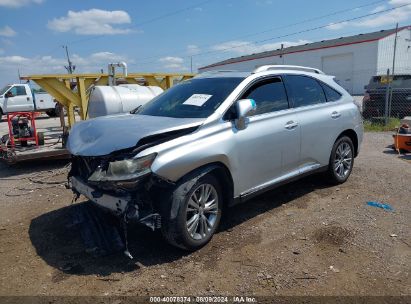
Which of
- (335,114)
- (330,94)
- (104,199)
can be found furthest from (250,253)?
(330,94)

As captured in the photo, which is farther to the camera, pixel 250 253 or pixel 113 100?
pixel 113 100

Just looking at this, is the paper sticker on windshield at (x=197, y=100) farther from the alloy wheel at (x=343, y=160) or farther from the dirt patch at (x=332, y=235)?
the alloy wheel at (x=343, y=160)

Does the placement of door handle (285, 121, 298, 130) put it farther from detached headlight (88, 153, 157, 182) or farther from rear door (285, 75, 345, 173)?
detached headlight (88, 153, 157, 182)

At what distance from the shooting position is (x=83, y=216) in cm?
447

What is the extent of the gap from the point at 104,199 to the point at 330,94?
3.65 m

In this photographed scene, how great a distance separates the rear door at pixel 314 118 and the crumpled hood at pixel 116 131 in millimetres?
1624

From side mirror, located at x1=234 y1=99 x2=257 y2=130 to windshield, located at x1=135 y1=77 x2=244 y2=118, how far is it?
0.26 m

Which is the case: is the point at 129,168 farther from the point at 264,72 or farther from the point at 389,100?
the point at 389,100

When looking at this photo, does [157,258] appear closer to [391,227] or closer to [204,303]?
[204,303]

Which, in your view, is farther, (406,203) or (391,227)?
(406,203)

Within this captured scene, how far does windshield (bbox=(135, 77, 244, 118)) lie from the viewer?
13.5 ft

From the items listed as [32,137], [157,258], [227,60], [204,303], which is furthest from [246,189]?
[227,60]

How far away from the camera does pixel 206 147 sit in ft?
12.0

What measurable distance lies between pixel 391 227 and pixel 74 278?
3.39 meters
